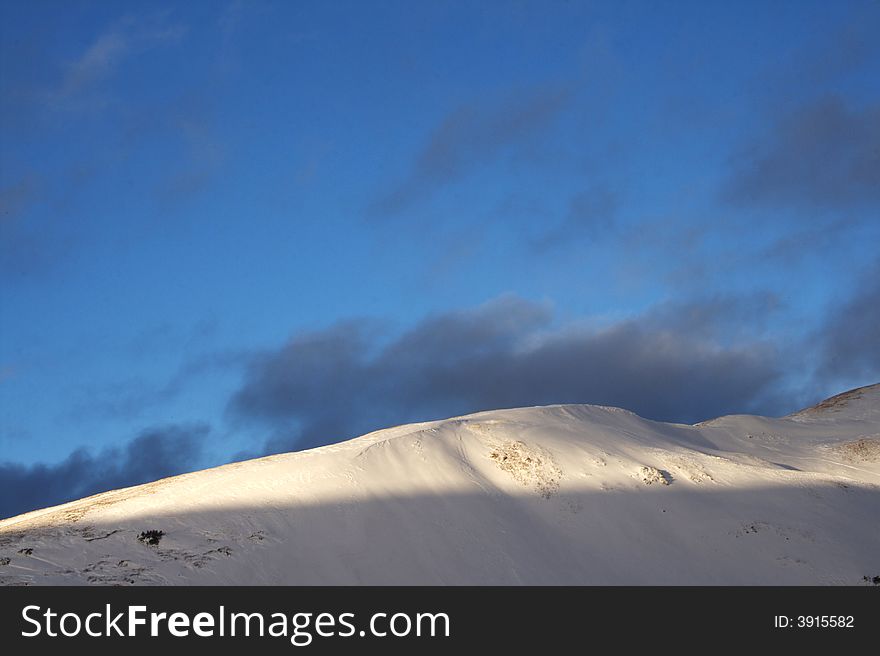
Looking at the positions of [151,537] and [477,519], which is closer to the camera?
[151,537]

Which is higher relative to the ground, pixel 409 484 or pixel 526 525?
pixel 409 484

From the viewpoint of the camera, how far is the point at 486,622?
17.0 meters

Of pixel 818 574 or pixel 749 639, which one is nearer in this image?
pixel 749 639

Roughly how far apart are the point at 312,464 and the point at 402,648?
32.3 ft

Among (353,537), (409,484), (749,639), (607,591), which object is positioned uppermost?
(409,484)

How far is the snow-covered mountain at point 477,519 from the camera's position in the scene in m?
19.3

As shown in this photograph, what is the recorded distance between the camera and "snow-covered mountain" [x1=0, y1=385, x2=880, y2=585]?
19.3 m

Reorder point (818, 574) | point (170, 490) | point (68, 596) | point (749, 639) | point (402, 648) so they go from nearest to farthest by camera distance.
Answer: point (402, 648) → point (68, 596) → point (749, 639) → point (818, 574) → point (170, 490)

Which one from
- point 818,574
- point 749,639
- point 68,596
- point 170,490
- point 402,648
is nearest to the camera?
point 402,648

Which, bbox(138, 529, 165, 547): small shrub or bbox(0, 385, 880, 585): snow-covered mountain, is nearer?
bbox(0, 385, 880, 585): snow-covered mountain

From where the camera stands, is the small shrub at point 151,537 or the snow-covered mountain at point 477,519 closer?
the snow-covered mountain at point 477,519

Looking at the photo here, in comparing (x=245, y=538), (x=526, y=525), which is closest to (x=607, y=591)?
(x=526, y=525)

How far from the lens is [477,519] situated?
22.1 m

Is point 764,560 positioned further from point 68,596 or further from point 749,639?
point 68,596
